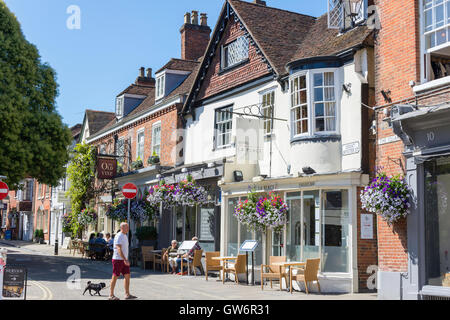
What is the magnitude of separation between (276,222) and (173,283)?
366cm

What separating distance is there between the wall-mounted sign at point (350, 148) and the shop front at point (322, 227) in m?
0.72

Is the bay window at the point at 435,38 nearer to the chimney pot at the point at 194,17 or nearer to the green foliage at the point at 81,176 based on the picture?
the chimney pot at the point at 194,17

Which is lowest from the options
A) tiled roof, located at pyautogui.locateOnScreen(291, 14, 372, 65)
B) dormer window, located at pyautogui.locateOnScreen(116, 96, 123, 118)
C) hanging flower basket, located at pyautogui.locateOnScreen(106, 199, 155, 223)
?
hanging flower basket, located at pyautogui.locateOnScreen(106, 199, 155, 223)

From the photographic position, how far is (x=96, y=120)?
38.0 meters

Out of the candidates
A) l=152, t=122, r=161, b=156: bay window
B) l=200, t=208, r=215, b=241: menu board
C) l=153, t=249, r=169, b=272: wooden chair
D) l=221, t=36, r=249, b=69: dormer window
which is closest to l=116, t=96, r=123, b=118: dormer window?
l=152, t=122, r=161, b=156: bay window

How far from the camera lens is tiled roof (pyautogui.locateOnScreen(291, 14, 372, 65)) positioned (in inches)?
586

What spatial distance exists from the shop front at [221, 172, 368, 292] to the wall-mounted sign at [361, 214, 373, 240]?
190 millimetres

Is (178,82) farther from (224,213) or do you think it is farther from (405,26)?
(405,26)

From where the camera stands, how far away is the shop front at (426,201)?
441 inches

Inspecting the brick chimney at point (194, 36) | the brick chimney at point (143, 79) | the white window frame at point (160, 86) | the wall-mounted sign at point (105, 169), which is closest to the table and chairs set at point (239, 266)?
the wall-mounted sign at point (105, 169)

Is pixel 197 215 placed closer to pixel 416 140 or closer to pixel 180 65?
pixel 180 65

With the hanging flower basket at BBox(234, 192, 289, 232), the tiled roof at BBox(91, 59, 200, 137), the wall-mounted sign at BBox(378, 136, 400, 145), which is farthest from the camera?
the tiled roof at BBox(91, 59, 200, 137)

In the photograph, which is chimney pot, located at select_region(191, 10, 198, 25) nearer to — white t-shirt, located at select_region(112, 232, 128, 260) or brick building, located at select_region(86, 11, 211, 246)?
brick building, located at select_region(86, 11, 211, 246)

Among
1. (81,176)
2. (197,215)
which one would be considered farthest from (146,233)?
(81,176)
